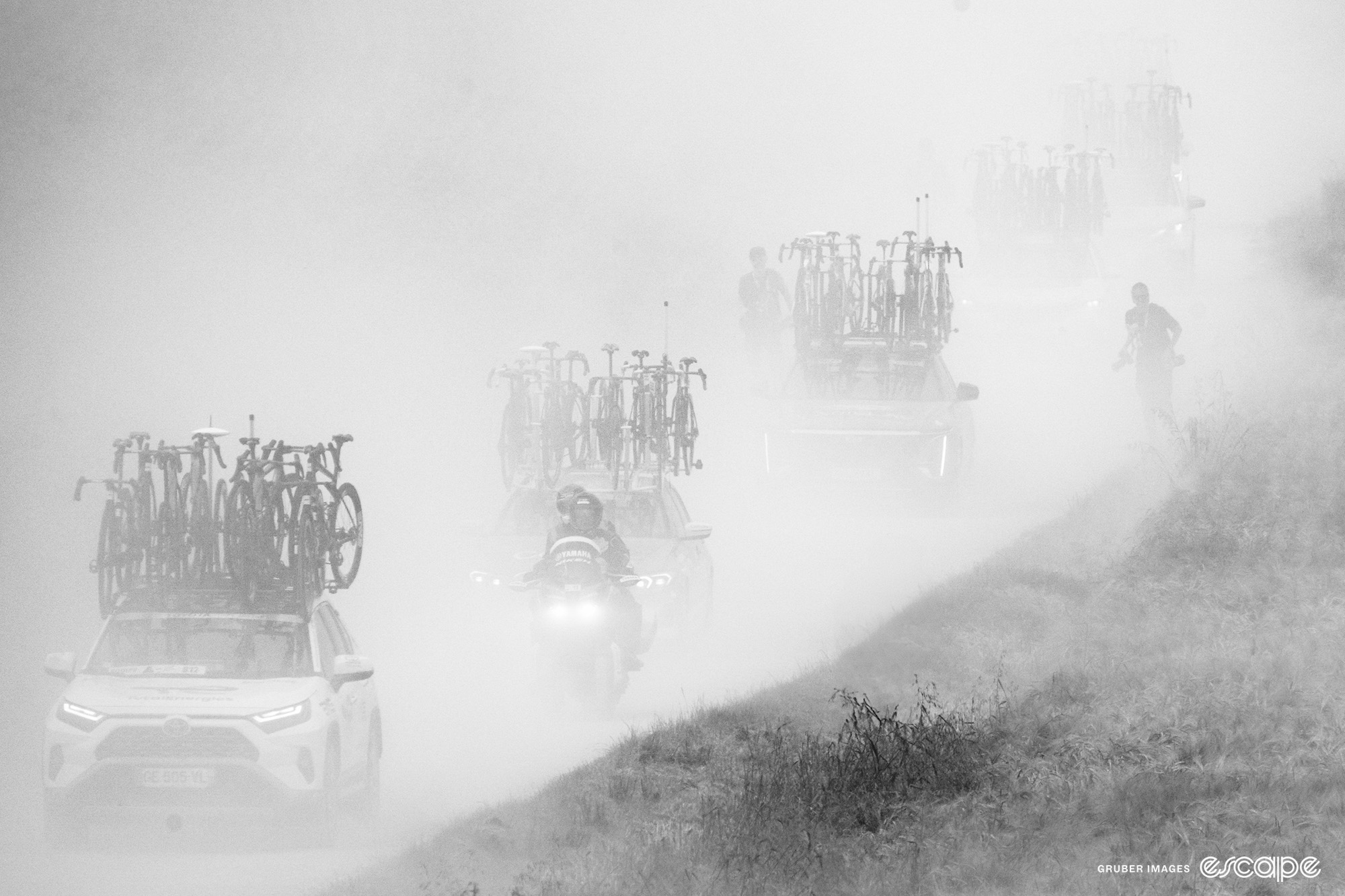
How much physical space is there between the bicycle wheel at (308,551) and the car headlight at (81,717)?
1821 millimetres

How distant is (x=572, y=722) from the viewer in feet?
50.2

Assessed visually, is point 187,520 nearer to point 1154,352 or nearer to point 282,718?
point 282,718

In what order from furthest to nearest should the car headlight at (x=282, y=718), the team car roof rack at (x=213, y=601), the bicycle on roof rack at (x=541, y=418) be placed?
1. the bicycle on roof rack at (x=541, y=418)
2. the team car roof rack at (x=213, y=601)
3. the car headlight at (x=282, y=718)

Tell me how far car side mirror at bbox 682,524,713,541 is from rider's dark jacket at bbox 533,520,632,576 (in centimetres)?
101

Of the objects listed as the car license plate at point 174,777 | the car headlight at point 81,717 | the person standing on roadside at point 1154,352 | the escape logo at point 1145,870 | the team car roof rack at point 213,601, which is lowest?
the car license plate at point 174,777

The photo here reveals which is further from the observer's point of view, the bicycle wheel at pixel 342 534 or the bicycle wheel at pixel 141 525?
the bicycle wheel at pixel 141 525

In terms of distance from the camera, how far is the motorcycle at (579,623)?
14.9 m

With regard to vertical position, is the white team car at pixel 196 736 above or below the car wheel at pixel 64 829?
above

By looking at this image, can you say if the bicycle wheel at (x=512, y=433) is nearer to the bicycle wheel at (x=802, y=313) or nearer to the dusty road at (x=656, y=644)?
the dusty road at (x=656, y=644)

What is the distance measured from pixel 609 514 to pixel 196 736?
20.2 ft

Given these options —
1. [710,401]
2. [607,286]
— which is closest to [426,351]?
[607,286]

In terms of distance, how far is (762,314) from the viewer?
2552 cm

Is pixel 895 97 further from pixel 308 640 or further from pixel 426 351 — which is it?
pixel 308 640

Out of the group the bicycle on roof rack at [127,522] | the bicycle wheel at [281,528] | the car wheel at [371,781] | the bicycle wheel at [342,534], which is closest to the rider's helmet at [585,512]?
the bicycle wheel at [342,534]
